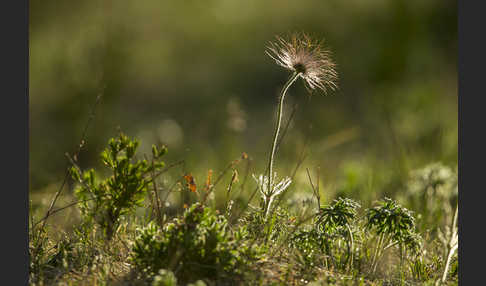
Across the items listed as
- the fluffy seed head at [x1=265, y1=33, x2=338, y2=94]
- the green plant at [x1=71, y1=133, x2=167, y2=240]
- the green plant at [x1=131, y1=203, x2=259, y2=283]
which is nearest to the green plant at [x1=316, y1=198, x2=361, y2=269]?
the green plant at [x1=131, y1=203, x2=259, y2=283]

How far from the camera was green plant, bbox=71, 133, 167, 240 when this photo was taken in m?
2.05

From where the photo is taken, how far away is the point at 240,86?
919 centimetres

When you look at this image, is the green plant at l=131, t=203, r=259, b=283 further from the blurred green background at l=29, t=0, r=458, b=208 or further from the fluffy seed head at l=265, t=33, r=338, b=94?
the blurred green background at l=29, t=0, r=458, b=208

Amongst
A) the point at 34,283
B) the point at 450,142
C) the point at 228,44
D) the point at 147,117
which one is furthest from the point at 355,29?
the point at 34,283

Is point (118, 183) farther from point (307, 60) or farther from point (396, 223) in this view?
point (396, 223)

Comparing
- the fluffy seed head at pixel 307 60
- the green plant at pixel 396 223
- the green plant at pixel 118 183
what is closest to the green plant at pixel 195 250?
the green plant at pixel 118 183

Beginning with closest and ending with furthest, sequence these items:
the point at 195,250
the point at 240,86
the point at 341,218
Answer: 1. the point at 195,250
2. the point at 341,218
3. the point at 240,86

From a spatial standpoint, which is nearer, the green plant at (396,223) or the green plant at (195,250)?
the green plant at (195,250)

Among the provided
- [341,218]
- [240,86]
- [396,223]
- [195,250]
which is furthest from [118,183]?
[240,86]

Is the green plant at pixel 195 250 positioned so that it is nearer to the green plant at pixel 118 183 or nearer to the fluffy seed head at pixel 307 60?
the green plant at pixel 118 183

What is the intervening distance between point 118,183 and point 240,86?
7.21 meters

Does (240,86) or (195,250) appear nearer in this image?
(195,250)

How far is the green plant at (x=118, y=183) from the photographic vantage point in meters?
2.05

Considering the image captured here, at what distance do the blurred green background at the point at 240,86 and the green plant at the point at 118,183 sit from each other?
148cm
